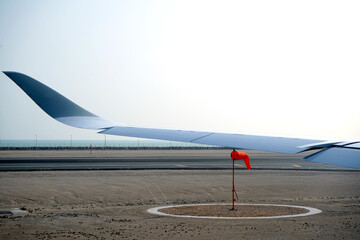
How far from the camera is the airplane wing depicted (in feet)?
30.7

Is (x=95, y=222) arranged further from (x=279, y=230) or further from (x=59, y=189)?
(x=59, y=189)

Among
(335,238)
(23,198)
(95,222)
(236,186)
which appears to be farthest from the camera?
(236,186)

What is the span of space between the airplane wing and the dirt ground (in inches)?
246

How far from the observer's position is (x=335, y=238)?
1636 cm

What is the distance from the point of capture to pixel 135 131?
10.9 m

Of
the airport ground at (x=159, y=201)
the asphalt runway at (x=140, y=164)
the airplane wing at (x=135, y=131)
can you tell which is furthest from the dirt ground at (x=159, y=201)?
the asphalt runway at (x=140, y=164)

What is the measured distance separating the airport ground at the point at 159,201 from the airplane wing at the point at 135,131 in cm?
626

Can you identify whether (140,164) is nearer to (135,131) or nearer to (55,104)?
(55,104)

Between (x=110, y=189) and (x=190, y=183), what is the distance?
21.0 feet

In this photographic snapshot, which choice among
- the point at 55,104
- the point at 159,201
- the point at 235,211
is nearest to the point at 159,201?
the point at 159,201

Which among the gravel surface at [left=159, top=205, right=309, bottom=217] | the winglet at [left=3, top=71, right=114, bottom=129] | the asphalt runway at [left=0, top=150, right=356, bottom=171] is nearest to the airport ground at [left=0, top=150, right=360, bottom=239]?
the gravel surface at [left=159, top=205, right=309, bottom=217]

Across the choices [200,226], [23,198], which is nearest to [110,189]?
[23,198]

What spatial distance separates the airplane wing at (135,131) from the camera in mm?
9371

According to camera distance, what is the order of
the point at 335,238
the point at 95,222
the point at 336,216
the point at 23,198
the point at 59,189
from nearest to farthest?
the point at 335,238 → the point at 95,222 → the point at 336,216 → the point at 23,198 → the point at 59,189
